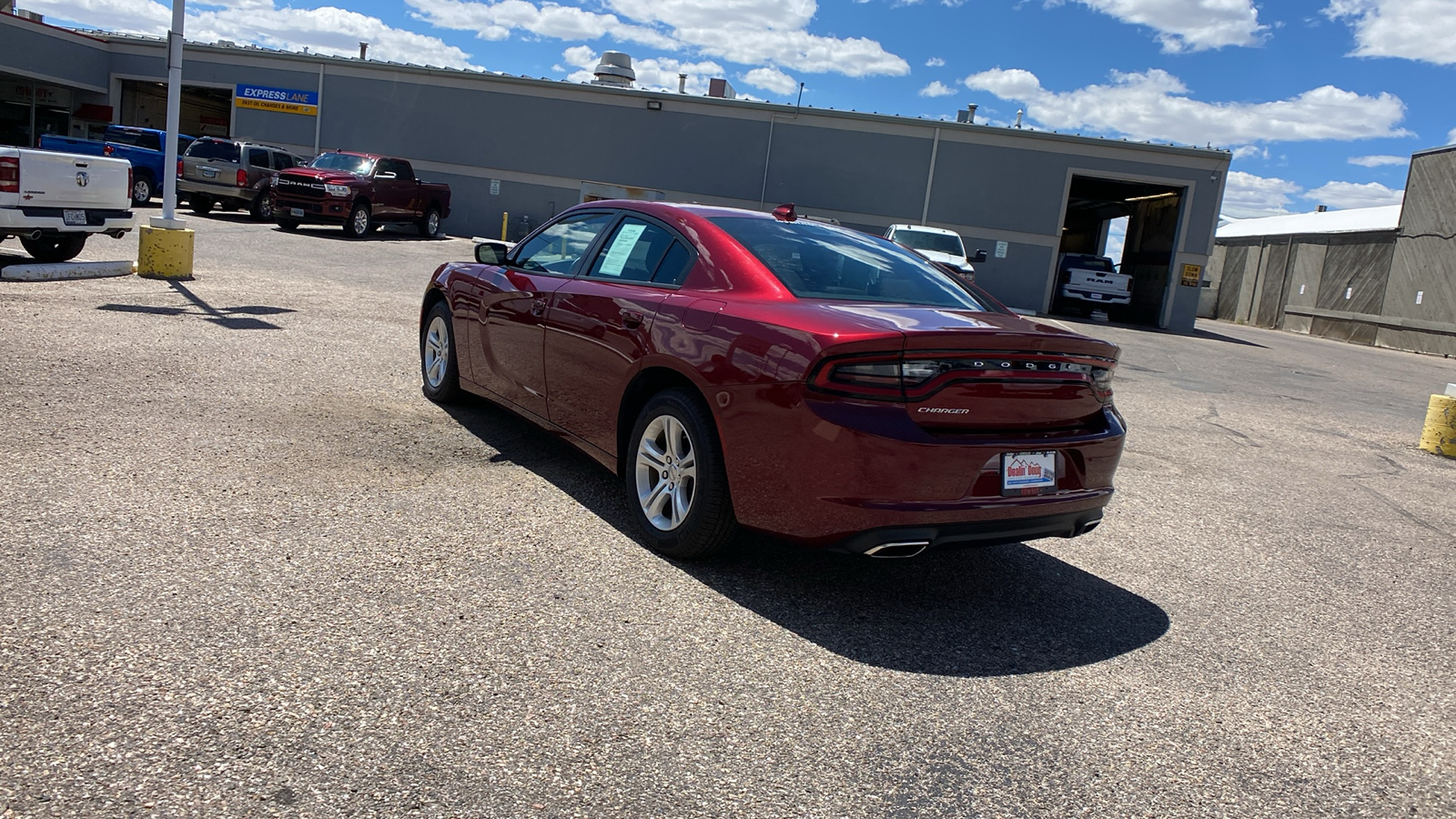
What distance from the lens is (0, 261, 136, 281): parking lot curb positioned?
33.6 ft

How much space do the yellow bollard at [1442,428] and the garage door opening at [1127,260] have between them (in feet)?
60.5

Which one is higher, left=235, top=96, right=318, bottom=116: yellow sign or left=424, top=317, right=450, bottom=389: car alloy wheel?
left=235, top=96, right=318, bottom=116: yellow sign

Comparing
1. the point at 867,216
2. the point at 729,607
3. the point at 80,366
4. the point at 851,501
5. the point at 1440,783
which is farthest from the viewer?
the point at 867,216

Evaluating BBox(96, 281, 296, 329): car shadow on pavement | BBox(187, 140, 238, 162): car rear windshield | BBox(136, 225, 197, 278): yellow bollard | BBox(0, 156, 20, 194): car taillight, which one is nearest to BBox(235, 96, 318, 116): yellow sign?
BBox(187, 140, 238, 162): car rear windshield

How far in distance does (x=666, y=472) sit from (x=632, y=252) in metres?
1.23

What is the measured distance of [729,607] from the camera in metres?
3.88

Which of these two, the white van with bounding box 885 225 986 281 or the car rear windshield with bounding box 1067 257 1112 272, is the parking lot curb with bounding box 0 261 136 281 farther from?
the car rear windshield with bounding box 1067 257 1112 272

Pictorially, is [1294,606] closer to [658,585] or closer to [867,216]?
[658,585]

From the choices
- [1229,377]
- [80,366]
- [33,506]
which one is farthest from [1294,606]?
[1229,377]

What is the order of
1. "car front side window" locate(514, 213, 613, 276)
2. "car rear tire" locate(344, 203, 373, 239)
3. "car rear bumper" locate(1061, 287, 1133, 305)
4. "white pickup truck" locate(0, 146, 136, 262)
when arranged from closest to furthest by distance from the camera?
"car front side window" locate(514, 213, 613, 276)
"white pickup truck" locate(0, 146, 136, 262)
"car rear tire" locate(344, 203, 373, 239)
"car rear bumper" locate(1061, 287, 1133, 305)

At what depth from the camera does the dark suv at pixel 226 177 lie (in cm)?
2364

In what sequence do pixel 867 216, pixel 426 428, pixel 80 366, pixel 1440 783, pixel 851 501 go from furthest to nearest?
1. pixel 867 216
2. pixel 80 366
3. pixel 426 428
4. pixel 851 501
5. pixel 1440 783

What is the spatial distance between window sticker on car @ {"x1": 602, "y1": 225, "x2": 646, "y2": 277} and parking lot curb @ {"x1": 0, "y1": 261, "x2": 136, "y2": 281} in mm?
8162

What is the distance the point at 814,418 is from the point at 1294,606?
101 inches
